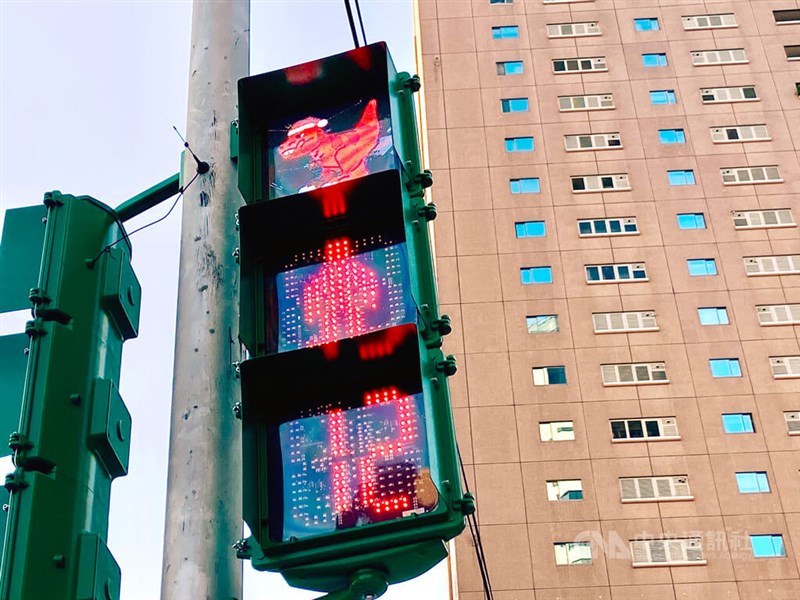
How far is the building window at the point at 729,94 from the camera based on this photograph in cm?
5481

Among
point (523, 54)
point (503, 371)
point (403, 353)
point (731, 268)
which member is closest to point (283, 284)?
point (403, 353)

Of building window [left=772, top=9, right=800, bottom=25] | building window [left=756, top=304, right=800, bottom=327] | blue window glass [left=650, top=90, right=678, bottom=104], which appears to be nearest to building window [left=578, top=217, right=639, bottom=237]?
building window [left=756, top=304, right=800, bottom=327]

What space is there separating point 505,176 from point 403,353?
161ft

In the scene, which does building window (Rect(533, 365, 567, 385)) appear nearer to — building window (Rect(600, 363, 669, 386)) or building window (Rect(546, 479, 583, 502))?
building window (Rect(600, 363, 669, 386))

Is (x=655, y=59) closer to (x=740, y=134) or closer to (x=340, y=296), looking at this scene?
(x=740, y=134)

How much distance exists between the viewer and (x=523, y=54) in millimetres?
56125

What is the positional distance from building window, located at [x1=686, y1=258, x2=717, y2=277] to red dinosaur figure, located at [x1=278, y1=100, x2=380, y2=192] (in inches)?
1846

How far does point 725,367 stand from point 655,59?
17.7 meters

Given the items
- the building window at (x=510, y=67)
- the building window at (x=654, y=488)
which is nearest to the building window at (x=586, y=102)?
the building window at (x=510, y=67)

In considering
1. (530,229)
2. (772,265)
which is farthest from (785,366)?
(530,229)

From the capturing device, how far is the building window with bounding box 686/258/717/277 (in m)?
49.0

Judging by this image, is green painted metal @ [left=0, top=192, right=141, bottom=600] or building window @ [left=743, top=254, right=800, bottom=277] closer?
green painted metal @ [left=0, top=192, right=141, bottom=600]

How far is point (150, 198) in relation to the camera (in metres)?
3.94

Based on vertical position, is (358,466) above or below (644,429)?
below
